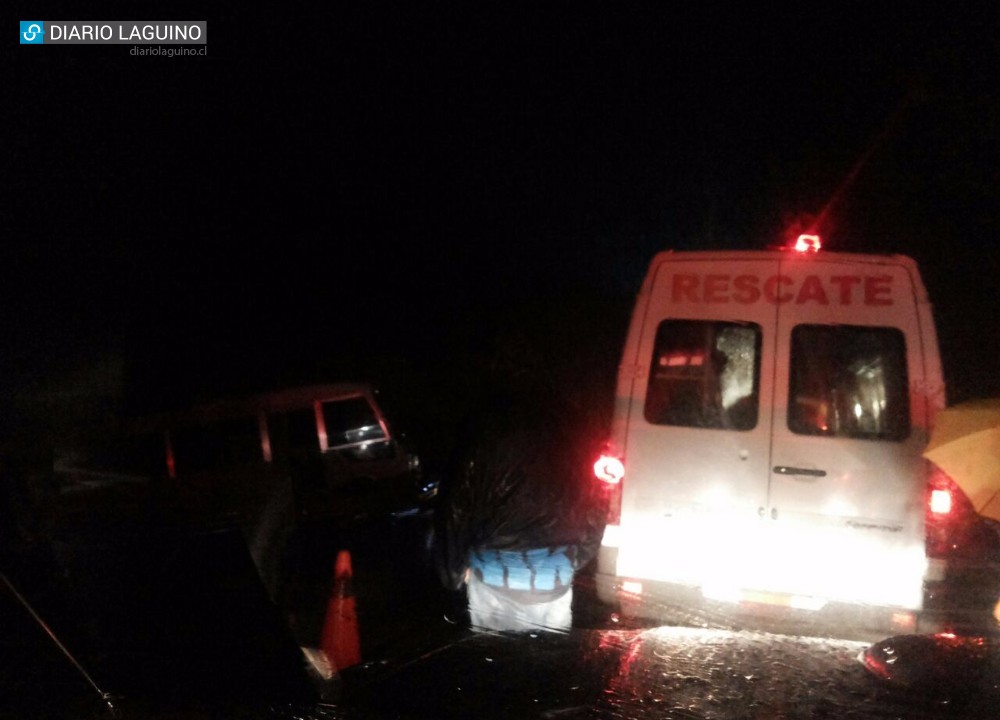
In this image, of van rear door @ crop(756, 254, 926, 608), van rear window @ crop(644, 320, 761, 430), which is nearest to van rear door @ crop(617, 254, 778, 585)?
van rear window @ crop(644, 320, 761, 430)

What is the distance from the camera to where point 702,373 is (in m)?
5.57

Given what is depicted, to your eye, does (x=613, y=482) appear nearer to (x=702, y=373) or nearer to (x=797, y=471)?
(x=702, y=373)

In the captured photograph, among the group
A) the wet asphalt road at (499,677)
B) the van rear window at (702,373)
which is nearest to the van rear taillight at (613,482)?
the van rear window at (702,373)

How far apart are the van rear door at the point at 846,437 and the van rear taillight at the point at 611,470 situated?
814 millimetres

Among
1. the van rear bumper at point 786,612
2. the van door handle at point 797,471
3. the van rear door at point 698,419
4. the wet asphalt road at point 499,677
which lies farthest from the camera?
the van rear door at point 698,419

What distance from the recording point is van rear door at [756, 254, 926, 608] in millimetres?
5234

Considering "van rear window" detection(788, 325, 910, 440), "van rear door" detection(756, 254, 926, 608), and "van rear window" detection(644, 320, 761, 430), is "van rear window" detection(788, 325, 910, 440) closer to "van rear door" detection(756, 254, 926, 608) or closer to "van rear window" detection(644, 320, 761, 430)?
"van rear door" detection(756, 254, 926, 608)

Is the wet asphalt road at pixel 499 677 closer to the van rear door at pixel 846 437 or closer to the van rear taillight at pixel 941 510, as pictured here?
the van rear door at pixel 846 437

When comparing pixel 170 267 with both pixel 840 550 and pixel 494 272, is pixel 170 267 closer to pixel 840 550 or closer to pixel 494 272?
pixel 494 272

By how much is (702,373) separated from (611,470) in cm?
75

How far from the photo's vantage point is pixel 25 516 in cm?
675

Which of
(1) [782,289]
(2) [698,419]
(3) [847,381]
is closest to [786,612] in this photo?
(2) [698,419]

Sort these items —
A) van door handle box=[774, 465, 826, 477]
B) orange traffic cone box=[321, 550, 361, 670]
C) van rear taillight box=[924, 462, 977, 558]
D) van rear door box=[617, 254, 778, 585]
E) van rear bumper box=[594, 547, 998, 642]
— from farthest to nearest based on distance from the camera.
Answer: van rear door box=[617, 254, 778, 585]
van door handle box=[774, 465, 826, 477]
van rear taillight box=[924, 462, 977, 558]
van rear bumper box=[594, 547, 998, 642]
orange traffic cone box=[321, 550, 361, 670]

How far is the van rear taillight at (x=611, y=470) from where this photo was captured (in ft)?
18.2
